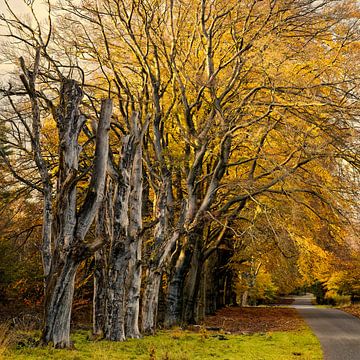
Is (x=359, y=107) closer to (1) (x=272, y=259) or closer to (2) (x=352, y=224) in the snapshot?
(2) (x=352, y=224)

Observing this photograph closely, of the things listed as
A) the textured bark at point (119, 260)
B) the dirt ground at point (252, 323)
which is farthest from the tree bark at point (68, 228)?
the dirt ground at point (252, 323)

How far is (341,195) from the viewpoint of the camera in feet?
55.8

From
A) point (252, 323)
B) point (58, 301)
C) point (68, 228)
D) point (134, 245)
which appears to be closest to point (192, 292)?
point (252, 323)

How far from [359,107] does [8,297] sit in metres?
17.0

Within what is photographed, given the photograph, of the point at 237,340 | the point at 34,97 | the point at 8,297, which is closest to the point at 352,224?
the point at 237,340

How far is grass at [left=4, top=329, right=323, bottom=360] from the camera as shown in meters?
9.66

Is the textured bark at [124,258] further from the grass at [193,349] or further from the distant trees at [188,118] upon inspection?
the grass at [193,349]

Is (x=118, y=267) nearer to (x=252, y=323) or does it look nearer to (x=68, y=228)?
(x=68, y=228)

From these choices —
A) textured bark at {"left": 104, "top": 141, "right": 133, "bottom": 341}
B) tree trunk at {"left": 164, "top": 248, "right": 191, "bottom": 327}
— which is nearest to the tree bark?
textured bark at {"left": 104, "top": 141, "right": 133, "bottom": 341}

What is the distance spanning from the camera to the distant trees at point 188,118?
13.9m

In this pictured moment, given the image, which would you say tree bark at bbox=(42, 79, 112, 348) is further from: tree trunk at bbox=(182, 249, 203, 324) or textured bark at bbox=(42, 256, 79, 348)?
tree trunk at bbox=(182, 249, 203, 324)

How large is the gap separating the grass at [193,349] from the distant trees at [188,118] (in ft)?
3.36

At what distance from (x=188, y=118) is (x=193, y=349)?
825cm

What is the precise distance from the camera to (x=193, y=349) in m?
13.0
